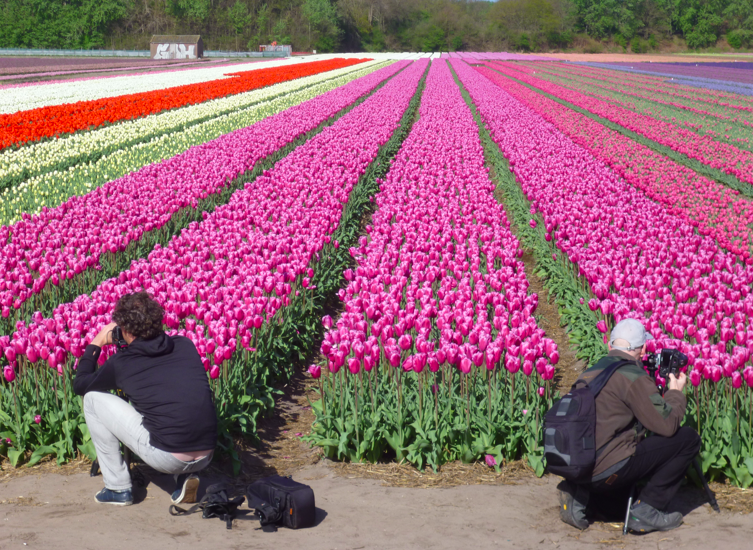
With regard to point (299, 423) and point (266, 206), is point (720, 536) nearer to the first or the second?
point (299, 423)

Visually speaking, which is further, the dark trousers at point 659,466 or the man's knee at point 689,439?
the man's knee at point 689,439

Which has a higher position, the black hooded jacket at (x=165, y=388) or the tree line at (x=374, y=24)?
the tree line at (x=374, y=24)

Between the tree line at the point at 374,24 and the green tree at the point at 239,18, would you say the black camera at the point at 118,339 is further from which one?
the green tree at the point at 239,18

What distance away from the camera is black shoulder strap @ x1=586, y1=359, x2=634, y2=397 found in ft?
14.1

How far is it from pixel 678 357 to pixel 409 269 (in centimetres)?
437

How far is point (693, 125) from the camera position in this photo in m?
23.4

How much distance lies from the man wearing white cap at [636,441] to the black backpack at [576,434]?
0.07m

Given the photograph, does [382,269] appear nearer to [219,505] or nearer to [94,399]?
[94,399]

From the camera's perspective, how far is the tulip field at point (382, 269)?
5.42 m

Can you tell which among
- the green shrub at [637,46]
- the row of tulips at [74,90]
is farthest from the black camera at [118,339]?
the green shrub at [637,46]

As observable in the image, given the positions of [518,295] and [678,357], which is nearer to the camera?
[678,357]

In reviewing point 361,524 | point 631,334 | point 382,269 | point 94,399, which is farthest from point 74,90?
point 631,334

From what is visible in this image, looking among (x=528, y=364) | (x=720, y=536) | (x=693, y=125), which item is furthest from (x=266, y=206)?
(x=693, y=125)

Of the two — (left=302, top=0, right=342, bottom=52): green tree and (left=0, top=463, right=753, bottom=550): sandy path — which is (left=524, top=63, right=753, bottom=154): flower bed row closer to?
(left=0, top=463, right=753, bottom=550): sandy path
